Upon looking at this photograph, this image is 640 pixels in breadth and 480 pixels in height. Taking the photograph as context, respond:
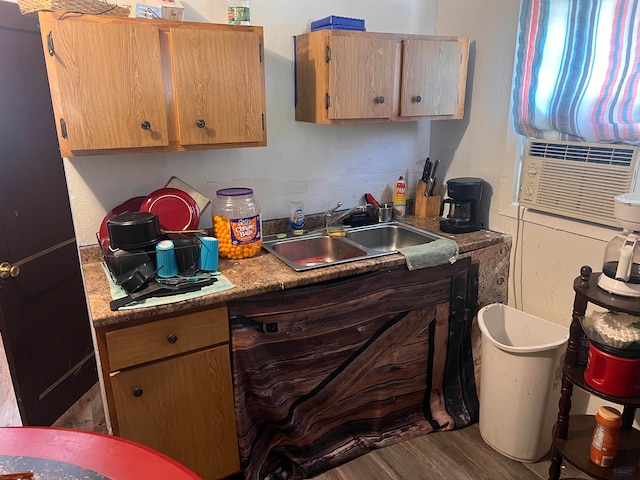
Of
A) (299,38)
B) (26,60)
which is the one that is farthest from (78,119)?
(299,38)

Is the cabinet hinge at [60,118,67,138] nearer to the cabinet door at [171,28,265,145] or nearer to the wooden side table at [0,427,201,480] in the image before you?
the cabinet door at [171,28,265,145]

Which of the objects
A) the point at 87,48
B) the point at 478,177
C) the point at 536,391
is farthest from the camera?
the point at 478,177

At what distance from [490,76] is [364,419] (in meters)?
1.74

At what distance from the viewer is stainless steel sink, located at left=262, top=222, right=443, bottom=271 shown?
6.95 feet

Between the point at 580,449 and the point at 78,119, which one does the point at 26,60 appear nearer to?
the point at 78,119

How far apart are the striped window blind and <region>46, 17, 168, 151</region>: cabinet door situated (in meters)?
1.55

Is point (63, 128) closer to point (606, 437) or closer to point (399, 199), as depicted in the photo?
point (399, 199)

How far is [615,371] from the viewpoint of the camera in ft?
4.99

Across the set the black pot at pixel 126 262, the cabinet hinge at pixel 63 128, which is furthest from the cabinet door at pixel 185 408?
the cabinet hinge at pixel 63 128

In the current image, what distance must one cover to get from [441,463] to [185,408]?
1.14 meters

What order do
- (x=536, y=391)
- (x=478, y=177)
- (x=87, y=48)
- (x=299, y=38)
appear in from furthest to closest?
(x=478, y=177), (x=299, y=38), (x=536, y=391), (x=87, y=48)

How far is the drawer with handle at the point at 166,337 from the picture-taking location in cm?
149

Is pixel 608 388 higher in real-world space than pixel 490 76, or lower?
lower

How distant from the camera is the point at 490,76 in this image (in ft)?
7.38
